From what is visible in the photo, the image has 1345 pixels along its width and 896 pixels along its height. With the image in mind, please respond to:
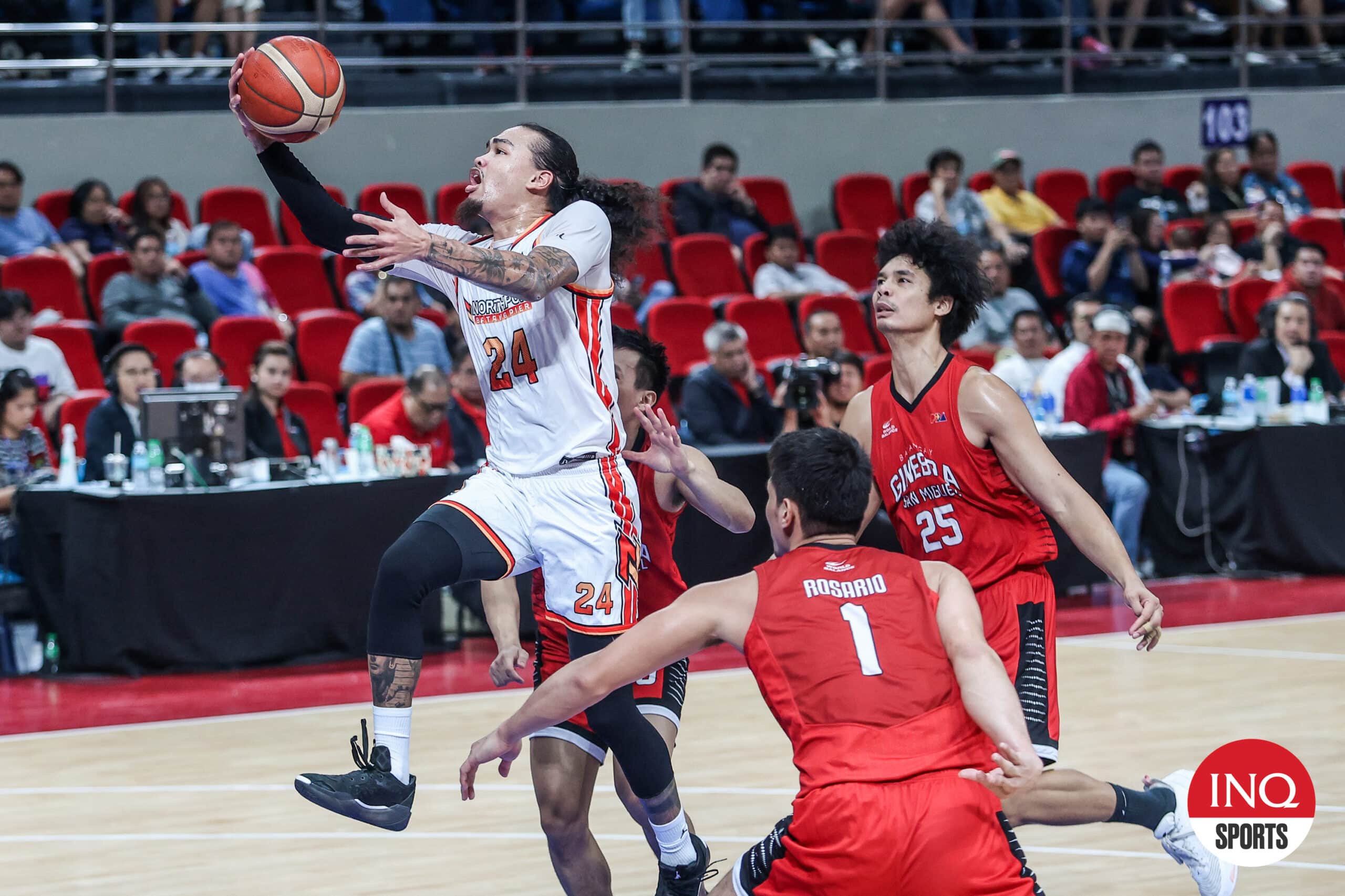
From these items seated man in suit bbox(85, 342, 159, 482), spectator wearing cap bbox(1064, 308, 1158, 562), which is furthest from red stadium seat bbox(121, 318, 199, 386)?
spectator wearing cap bbox(1064, 308, 1158, 562)

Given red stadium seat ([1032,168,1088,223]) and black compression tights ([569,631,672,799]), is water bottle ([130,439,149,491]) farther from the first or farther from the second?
red stadium seat ([1032,168,1088,223])

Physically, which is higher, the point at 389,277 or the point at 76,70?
the point at 76,70

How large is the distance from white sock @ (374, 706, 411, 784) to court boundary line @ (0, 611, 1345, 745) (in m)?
3.47

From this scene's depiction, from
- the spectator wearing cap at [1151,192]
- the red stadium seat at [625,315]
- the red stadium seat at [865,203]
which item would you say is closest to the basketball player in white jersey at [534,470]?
the red stadium seat at [625,315]

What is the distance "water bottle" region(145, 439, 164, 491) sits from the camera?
25.6 feet

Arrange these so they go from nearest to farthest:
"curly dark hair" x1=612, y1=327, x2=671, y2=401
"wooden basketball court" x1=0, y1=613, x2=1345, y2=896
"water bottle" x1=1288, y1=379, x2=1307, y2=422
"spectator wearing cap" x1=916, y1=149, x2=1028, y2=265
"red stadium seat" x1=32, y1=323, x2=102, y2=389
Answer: "curly dark hair" x1=612, y1=327, x2=671, y2=401, "wooden basketball court" x1=0, y1=613, x2=1345, y2=896, "red stadium seat" x1=32, y1=323, x2=102, y2=389, "water bottle" x1=1288, y1=379, x2=1307, y2=422, "spectator wearing cap" x1=916, y1=149, x2=1028, y2=265

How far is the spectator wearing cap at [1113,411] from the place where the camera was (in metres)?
9.68

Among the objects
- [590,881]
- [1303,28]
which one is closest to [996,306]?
[1303,28]

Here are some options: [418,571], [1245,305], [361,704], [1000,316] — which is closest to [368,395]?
→ [361,704]

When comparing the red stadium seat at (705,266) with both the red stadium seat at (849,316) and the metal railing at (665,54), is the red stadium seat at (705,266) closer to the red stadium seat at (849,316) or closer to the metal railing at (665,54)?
the red stadium seat at (849,316)

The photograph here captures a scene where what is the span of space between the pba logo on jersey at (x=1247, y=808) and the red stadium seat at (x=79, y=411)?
5943 mm

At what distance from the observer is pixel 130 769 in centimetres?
642

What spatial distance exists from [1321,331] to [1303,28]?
530 centimetres

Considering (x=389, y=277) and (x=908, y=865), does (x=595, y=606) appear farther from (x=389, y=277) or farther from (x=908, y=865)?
(x=389, y=277)
